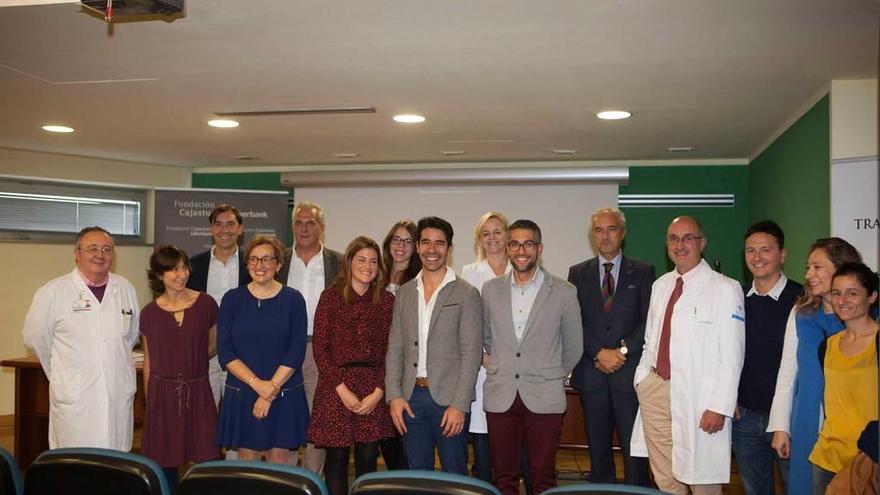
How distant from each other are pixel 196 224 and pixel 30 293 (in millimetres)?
1622

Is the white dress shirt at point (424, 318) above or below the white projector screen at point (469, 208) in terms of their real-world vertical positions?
below

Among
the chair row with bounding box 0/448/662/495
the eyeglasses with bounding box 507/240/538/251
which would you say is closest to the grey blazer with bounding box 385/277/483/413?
the eyeglasses with bounding box 507/240/538/251

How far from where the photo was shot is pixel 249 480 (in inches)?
79.9

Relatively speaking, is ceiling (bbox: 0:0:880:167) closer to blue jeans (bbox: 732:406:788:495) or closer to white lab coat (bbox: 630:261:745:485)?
white lab coat (bbox: 630:261:745:485)

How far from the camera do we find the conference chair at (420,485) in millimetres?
1909

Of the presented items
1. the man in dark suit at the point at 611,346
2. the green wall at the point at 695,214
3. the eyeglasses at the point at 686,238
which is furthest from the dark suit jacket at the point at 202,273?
the green wall at the point at 695,214

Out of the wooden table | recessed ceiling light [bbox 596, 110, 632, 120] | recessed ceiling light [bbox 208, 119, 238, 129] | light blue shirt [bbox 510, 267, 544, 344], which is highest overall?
recessed ceiling light [bbox 596, 110, 632, 120]

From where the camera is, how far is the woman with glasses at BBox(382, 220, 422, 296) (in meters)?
4.02

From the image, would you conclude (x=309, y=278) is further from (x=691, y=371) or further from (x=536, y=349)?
(x=691, y=371)

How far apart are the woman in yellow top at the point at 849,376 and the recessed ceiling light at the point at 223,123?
13.4ft

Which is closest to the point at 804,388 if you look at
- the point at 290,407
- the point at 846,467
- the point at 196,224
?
the point at 846,467

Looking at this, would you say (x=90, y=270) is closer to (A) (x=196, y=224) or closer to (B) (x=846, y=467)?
(B) (x=846, y=467)

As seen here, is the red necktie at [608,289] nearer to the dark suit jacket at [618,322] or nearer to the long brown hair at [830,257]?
the dark suit jacket at [618,322]

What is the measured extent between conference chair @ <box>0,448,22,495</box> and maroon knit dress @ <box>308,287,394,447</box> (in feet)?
4.75
